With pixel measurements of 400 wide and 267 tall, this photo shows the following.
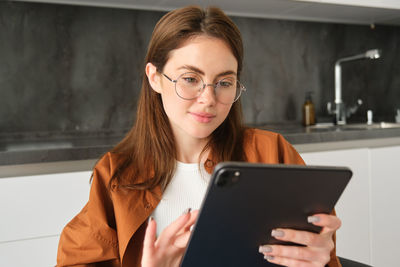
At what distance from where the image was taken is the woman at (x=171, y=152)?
92 centimetres

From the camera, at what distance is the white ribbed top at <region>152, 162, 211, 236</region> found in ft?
3.25

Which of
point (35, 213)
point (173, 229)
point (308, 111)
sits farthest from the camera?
point (308, 111)

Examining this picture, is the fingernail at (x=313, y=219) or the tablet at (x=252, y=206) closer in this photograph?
the tablet at (x=252, y=206)

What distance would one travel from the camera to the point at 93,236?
3.03 ft

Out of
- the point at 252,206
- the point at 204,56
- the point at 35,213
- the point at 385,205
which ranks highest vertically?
the point at 204,56

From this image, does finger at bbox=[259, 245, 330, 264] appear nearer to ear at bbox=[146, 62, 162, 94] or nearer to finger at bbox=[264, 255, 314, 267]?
finger at bbox=[264, 255, 314, 267]

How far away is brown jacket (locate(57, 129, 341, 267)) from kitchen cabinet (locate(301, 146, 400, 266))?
1.00 metres

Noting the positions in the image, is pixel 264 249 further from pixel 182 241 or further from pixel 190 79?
pixel 190 79

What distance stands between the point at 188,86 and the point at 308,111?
1607mm

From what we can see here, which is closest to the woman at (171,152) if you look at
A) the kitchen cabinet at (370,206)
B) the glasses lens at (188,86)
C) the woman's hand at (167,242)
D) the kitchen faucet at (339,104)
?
the glasses lens at (188,86)

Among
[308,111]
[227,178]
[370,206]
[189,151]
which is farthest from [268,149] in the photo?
[308,111]

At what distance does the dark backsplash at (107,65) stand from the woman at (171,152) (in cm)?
95

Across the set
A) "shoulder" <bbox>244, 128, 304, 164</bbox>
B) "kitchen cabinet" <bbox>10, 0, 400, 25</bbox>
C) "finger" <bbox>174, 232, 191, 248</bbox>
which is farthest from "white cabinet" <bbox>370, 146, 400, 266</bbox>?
"finger" <bbox>174, 232, 191, 248</bbox>

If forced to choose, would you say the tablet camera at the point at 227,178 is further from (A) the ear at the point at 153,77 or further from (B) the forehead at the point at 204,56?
(A) the ear at the point at 153,77
